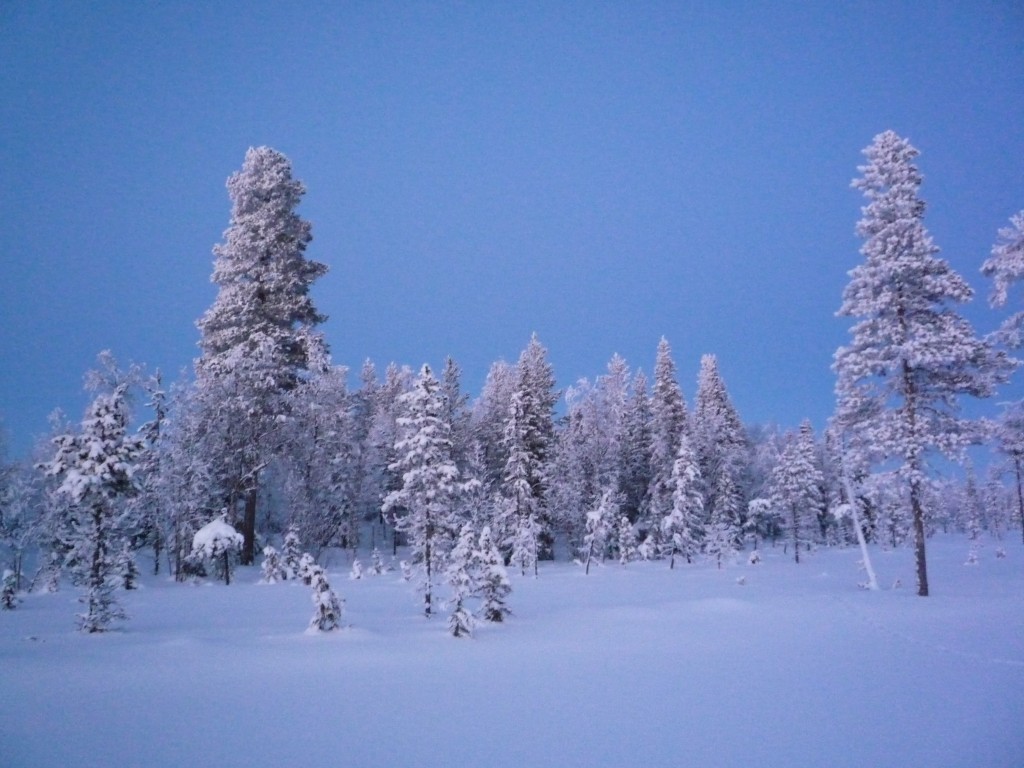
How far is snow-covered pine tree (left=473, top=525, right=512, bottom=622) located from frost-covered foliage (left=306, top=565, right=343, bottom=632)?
3.73m

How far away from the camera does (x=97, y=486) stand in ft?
40.2

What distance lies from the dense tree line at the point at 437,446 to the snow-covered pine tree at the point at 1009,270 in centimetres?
5

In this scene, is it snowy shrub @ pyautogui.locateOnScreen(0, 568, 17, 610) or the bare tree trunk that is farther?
the bare tree trunk

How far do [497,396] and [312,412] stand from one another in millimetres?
27431

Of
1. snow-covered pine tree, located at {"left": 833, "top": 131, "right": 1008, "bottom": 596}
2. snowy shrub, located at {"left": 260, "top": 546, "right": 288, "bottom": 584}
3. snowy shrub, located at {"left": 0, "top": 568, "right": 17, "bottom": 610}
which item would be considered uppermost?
snow-covered pine tree, located at {"left": 833, "top": 131, "right": 1008, "bottom": 596}

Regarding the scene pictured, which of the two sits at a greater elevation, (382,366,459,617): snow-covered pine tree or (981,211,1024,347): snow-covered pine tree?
(981,211,1024,347): snow-covered pine tree

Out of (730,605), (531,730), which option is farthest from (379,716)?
(730,605)

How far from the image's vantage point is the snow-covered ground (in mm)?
6422

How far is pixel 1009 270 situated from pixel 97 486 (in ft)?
71.3

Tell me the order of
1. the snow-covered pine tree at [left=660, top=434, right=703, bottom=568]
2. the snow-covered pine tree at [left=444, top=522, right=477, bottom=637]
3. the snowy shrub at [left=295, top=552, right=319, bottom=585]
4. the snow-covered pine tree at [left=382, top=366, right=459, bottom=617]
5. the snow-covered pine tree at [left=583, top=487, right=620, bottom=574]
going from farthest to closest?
1. the snow-covered pine tree at [left=660, top=434, right=703, bottom=568]
2. the snow-covered pine tree at [left=583, top=487, right=620, bottom=574]
3. the snow-covered pine tree at [left=382, top=366, right=459, bottom=617]
4. the snowy shrub at [left=295, top=552, right=319, bottom=585]
5. the snow-covered pine tree at [left=444, top=522, right=477, bottom=637]

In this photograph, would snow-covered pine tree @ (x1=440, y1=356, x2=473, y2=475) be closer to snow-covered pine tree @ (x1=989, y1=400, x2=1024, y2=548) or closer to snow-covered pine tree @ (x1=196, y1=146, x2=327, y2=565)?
snow-covered pine tree @ (x1=196, y1=146, x2=327, y2=565)

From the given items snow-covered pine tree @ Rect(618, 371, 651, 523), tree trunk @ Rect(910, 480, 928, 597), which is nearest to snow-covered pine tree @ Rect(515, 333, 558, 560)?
snow-covered pine tree @ Rect(618, 371, 651, 523)

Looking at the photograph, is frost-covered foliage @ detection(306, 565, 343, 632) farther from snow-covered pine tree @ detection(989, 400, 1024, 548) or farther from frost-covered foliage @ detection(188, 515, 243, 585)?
snow-covered pine tree @ detection(989, 400, 1024, 548)

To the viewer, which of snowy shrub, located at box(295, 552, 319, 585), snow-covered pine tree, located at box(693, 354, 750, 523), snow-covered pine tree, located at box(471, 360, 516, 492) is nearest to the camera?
snowy shrub, located at box(295, 552, 319, 585)
